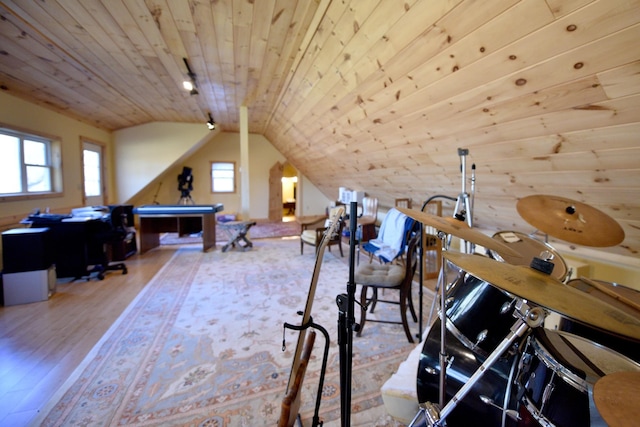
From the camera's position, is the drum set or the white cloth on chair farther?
the white cloth on chair

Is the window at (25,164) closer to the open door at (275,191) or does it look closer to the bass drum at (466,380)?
the open door at (275,191)

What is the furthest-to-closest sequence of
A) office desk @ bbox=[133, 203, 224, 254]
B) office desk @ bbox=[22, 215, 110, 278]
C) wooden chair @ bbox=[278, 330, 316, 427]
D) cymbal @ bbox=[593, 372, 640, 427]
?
office desk @ bbox=[133, 203, 224, 254] → office desk @ bbox=[22, 215, 110, 278] → wooden chair @ bbox=[278, 330, 316, 427] → cymbal @ bbox=[593, 372, 640, 427]

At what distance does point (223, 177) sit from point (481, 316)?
7.83m

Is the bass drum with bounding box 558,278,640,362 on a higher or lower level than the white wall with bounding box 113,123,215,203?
lower

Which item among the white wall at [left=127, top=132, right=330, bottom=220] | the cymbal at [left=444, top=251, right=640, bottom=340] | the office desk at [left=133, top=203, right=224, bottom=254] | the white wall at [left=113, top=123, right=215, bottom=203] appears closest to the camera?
the cymbal at [left=444, top=251, right=640, bottom=340]

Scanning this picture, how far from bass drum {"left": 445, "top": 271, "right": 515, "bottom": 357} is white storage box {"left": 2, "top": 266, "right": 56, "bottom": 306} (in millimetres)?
3680

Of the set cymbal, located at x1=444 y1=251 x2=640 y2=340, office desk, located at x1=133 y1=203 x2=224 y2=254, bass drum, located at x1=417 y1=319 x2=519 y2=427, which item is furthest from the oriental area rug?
office desk, located at x1=133 y1=203 x2=224 y2=254

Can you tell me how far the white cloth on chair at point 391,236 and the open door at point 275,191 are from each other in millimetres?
5026

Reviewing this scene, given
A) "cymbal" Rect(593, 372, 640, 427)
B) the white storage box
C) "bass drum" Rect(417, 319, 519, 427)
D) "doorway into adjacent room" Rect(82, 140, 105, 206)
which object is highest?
"doorway into adjacent room" Rect(82, 140, 105, 206)

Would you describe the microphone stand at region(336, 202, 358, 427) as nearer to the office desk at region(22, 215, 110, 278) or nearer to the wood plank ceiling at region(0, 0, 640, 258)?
the wood plank ceiling at region(0, 0, 640, 258)

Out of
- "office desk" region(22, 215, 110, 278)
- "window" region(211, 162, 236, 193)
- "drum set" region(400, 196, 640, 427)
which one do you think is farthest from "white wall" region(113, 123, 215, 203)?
"drum set" region(400, 196, 640, 427)

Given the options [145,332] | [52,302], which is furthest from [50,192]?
[145,332]

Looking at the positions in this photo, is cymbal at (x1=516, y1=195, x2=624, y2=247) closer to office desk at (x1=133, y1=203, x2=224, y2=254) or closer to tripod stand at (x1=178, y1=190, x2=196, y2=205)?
office desk at (x1=133, y1=203, x2=224, y2=254)

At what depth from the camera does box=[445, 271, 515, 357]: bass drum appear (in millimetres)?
921
